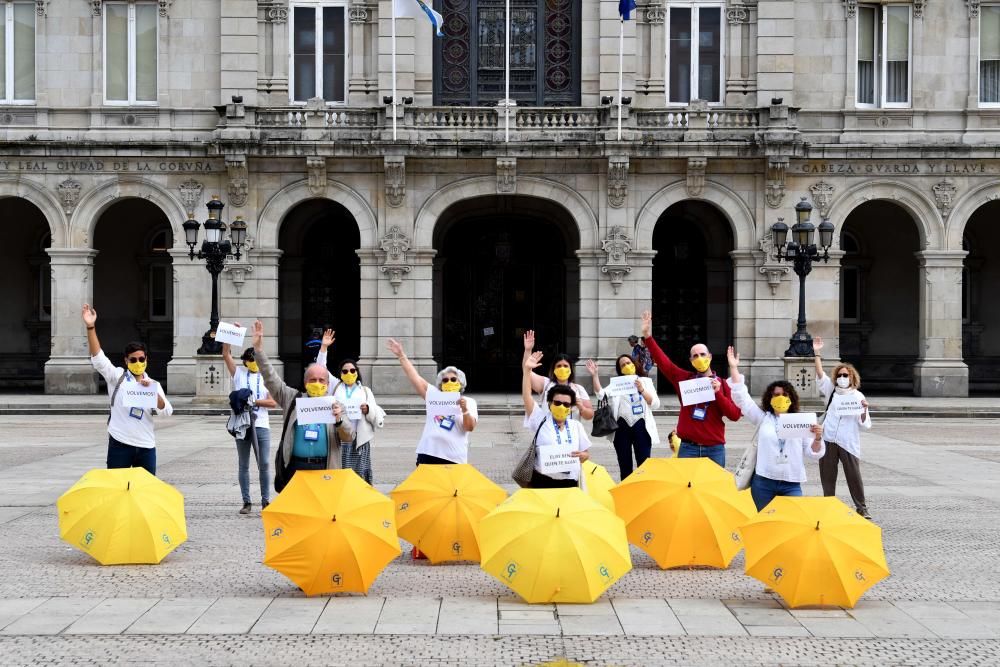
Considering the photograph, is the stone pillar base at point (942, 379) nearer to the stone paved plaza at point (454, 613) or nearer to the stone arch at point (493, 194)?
the stone arch at point (493, 194)

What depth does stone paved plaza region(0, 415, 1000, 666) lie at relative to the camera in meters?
8.73

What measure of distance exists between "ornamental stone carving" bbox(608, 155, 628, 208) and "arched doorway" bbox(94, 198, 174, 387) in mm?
13867

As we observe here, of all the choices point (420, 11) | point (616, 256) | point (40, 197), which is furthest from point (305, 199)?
point (616, 256)

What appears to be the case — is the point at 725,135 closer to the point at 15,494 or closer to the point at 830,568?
the point at 15,494

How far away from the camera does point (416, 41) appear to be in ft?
115

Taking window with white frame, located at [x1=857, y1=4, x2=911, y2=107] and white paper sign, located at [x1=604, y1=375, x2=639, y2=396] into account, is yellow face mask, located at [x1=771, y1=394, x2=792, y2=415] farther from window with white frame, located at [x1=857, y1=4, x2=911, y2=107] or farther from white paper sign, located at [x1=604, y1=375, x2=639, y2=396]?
window with white frame, located at [x1=857, y1=4, x2=911, y2=107]

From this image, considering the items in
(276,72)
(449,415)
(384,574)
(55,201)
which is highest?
(276,72)

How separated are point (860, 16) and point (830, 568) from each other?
28510 mm

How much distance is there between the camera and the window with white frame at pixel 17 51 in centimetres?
3503

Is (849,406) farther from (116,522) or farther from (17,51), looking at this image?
(17,51)

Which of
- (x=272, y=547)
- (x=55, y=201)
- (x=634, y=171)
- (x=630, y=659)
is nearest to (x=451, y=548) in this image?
(x=272, y=547)

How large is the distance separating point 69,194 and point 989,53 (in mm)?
25174

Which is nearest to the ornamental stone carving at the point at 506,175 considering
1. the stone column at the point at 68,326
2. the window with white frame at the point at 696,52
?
the window with white frame at the point at 696,52

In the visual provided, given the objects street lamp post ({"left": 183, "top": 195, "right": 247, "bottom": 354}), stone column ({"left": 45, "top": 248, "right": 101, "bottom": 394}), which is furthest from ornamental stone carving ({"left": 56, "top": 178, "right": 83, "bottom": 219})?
street lamp post ({"left": 183, "top": 195, "right": 247, "bottom": 354})
